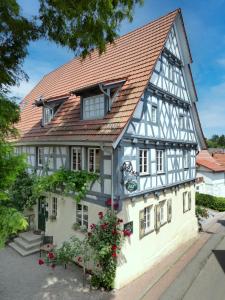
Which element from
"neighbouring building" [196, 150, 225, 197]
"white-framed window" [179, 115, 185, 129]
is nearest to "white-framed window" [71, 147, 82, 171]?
"white-framed window" [179, 115, 185, 129]

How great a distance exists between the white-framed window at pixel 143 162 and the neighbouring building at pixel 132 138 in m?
0.04

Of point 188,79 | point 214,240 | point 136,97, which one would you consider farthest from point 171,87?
point 214,240

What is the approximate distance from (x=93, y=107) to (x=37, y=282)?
7519 mm

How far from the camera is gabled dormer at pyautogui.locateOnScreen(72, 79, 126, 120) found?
11.3 m

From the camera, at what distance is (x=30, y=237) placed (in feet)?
45.9

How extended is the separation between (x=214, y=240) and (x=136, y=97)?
38.3ft

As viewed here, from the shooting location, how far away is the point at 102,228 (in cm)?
1008

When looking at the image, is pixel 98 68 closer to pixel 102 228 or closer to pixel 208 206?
pixel 102 228

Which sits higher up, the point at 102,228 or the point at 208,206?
the point at 102,228

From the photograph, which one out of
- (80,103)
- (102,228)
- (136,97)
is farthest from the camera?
(80,103)

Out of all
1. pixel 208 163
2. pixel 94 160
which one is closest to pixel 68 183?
pixel 94 160

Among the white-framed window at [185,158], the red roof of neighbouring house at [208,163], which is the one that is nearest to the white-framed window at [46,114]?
the white-framed window at [185,158]

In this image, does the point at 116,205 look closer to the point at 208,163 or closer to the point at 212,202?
the point at 212,202

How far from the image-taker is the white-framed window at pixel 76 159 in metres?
12.1
